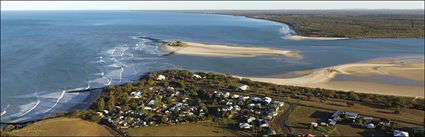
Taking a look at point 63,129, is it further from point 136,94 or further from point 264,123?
point 264,123

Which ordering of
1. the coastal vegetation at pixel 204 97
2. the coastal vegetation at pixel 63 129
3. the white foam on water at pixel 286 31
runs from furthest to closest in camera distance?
the white foam on water at pixel 286 31 < the coastal vegetation at pixel 204 97 < the coastal vegetation at pixel 63 129

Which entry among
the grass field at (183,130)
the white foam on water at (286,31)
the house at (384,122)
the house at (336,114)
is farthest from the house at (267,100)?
the white foam on water at (286,31)

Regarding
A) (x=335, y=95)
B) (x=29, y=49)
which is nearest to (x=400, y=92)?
(x=335, y=95)

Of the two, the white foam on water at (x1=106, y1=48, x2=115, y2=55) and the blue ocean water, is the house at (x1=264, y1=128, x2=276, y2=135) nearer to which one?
the blue ocean water

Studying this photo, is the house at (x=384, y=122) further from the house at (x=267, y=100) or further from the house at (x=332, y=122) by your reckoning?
the house at (x=267, y=100)

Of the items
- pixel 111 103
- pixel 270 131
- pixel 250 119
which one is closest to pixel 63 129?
pixel 111 103

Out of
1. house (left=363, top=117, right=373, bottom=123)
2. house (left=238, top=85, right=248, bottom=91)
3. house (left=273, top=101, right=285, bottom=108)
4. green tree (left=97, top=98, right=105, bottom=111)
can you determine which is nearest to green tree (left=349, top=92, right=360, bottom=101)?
house (left=363, top=117, right=373, bottom=123)
